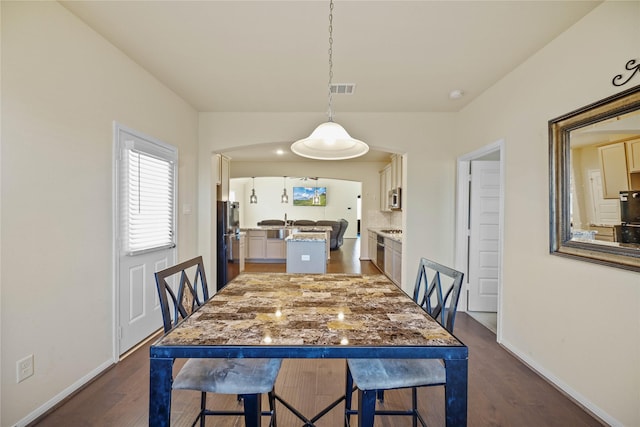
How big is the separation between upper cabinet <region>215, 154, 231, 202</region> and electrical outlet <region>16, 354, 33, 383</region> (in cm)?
283

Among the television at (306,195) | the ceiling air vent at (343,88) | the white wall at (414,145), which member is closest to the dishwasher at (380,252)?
the white wall at (414,145)

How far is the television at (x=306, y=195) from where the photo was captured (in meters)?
12.3

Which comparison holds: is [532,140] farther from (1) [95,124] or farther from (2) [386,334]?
(1) [95,124]

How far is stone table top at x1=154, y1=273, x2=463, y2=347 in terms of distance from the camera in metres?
1.08

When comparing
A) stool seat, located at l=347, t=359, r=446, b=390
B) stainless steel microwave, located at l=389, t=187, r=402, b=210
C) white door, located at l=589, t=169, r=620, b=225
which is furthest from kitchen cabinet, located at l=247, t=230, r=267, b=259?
white door, located at l=589, t=169, r=620, b=225

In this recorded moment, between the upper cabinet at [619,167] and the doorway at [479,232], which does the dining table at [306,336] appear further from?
the doorway at [479,232]

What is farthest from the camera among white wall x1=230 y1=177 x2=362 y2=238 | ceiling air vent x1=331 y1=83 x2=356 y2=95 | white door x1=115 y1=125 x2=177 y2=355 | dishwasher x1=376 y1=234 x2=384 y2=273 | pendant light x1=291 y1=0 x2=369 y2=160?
white wall x1=230 y1=177 x2=362 y2=238

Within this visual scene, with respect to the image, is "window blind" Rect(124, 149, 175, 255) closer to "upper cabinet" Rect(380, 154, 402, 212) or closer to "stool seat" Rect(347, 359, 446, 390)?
"stool seat" Rect(347, 359, 446, 390)

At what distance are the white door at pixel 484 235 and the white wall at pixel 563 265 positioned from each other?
2.20ft

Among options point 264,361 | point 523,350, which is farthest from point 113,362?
point 523,350

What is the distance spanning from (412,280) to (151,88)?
3.71 metres

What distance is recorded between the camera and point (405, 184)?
3758 millimetres

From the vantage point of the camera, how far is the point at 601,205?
1.77 metres

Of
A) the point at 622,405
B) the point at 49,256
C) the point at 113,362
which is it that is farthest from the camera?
the point at 113,362
